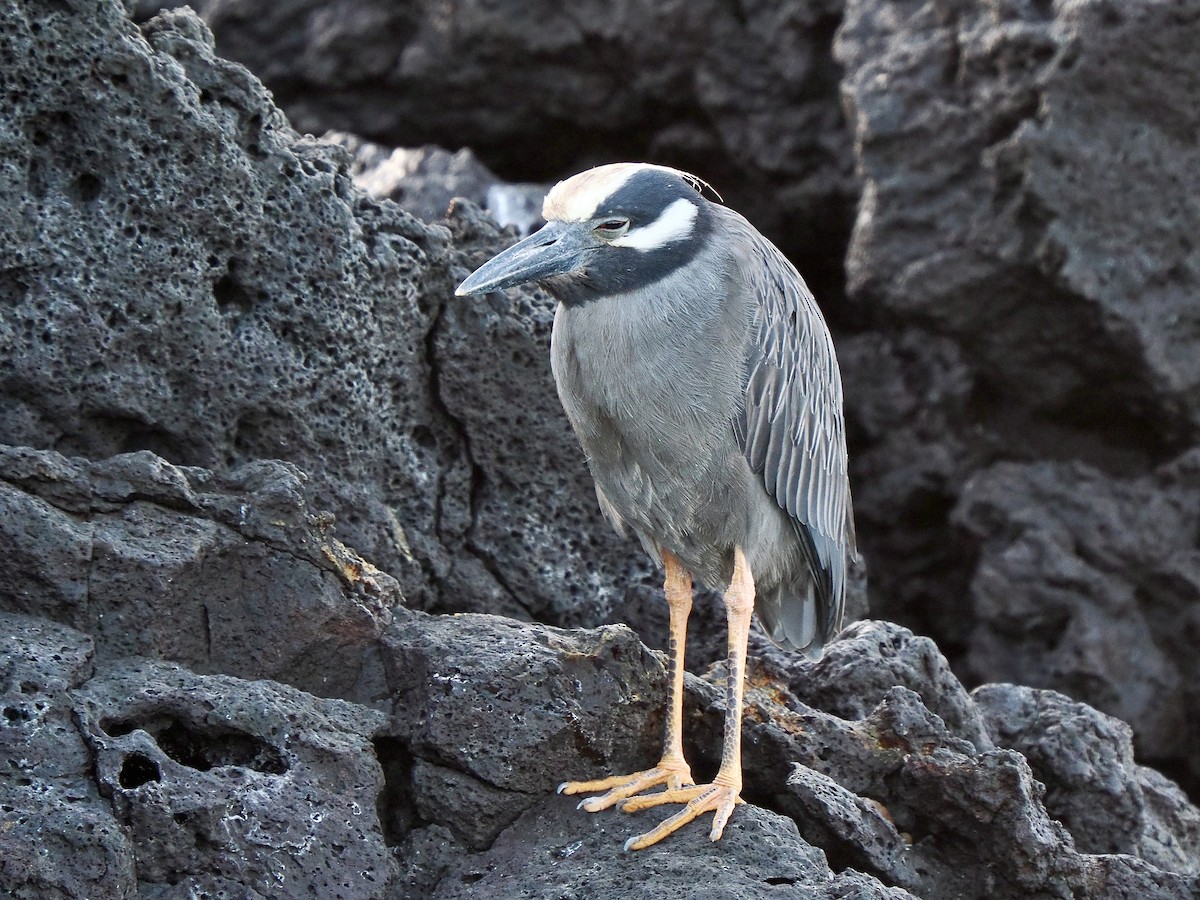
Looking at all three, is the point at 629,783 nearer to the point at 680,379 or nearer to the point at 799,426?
the point at 680,379

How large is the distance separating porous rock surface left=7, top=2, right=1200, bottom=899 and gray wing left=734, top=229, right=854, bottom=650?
0.27m

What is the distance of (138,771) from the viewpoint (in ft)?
9.74

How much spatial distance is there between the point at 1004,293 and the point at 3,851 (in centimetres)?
437

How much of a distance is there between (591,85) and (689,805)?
4602 millimetres

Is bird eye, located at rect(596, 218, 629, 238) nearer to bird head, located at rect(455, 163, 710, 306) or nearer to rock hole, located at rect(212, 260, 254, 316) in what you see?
bird head, located at rect(455, 163, 710, 306)

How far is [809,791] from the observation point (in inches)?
135

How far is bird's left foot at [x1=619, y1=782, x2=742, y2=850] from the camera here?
3.24 metres

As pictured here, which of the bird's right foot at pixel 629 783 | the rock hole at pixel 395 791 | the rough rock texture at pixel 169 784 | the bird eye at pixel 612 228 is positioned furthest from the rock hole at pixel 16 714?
the bird eye at pixel 612 228

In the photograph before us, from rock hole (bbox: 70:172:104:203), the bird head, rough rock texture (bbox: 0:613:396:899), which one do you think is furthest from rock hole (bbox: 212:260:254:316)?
rough rock texture (bbox: 0:613:396:899)

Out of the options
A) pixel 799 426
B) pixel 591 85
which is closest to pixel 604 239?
pixel 799 426

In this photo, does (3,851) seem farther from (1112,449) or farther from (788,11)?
(788,11)

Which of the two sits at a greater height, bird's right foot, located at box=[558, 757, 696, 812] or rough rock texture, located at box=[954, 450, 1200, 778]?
rough rock texture, located at box=[954, 450, 1200, 778]

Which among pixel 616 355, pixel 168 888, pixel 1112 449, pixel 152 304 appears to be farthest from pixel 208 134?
pixel 1112 449

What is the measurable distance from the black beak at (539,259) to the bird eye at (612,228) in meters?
0.03
